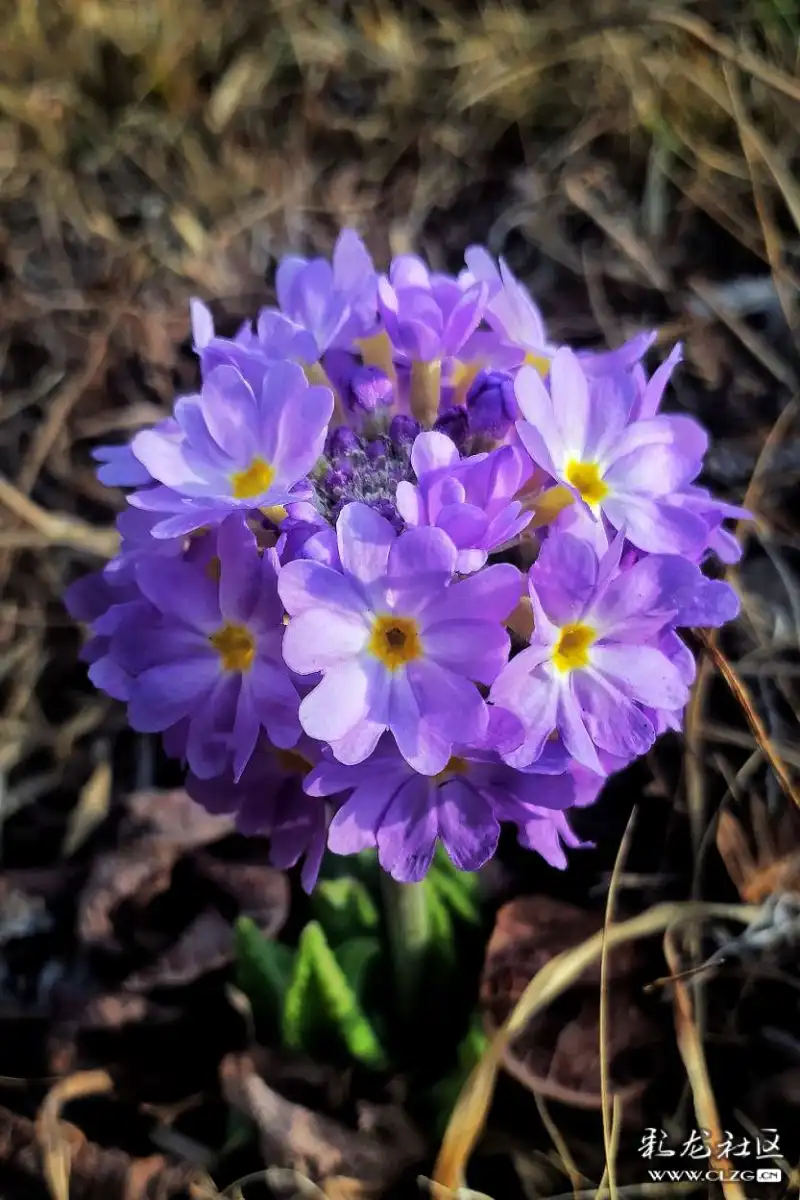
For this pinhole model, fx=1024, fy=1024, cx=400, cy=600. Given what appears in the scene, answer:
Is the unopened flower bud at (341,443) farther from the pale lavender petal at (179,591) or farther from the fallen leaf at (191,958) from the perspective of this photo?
the fallen leaf at (191,958)

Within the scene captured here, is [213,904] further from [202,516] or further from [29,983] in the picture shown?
[202,516]

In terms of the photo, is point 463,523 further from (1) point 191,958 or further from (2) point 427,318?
(1) point 191,958

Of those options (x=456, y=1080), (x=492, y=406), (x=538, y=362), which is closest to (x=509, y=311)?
(x=538, y=362)

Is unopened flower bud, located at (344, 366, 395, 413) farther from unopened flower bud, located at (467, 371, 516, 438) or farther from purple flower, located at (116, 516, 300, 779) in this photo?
purple flower, located at (116, 516, 300, 779)

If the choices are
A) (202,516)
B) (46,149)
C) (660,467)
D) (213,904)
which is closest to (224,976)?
(213,904)

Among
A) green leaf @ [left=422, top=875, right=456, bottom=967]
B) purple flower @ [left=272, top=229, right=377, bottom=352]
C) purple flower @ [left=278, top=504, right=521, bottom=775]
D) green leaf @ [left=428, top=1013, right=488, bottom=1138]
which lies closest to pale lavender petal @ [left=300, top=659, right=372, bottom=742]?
purple flower @ [left=278, top=504, right=521, bottom=775]
